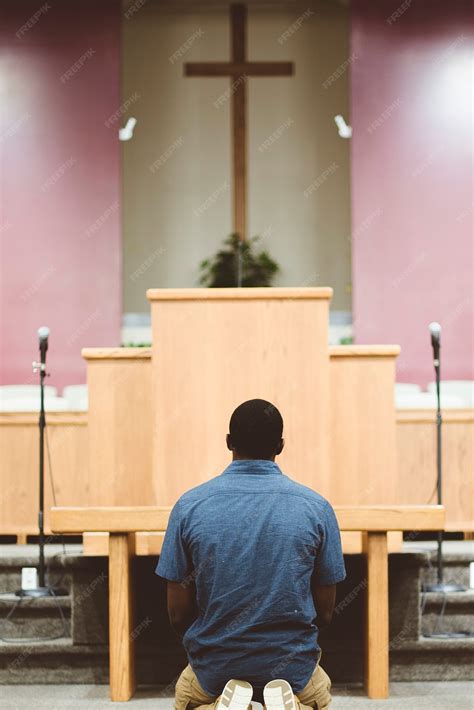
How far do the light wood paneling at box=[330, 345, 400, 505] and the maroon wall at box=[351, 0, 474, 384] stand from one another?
14.9 feet

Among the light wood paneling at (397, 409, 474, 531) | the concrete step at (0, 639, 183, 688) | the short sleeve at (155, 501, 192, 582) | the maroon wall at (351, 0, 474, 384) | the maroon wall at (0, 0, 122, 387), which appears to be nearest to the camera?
the short sleeve at (155, 501, 192, 582)

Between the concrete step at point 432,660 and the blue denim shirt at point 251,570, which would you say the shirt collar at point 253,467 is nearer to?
the blue denim shirt at point 251,570

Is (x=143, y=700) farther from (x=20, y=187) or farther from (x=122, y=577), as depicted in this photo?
(x=20, y=187)

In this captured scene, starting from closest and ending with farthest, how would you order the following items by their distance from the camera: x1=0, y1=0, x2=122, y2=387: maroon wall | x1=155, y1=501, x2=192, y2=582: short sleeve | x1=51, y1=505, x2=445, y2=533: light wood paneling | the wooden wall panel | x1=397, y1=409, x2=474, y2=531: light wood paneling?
1. x1=155, y1=501, x2=192, y2=582: short sleeve
2. x1=51, y1=505, x2=445, y2=533: light wood paneling
3. the wooden wall panel
4. x1=397, y1=409, x2=474, y2=531: light wood paneling
5. x1=0, y1=0, x2=122, y2=387: maroon wall

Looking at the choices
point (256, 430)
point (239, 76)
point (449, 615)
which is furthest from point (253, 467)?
point (239, 76)

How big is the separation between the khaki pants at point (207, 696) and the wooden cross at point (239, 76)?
7463mm

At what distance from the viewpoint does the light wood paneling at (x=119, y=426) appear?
11.9 ft

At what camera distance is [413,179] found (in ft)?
27.1

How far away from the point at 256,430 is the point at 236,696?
23.2 inches

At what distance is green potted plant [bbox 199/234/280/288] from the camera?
9094 millimetres

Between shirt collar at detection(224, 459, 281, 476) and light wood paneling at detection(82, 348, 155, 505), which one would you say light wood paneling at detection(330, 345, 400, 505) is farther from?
shirt collar at detection(224, 459, 281, 476)

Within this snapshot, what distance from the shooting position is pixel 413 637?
12.5 feet

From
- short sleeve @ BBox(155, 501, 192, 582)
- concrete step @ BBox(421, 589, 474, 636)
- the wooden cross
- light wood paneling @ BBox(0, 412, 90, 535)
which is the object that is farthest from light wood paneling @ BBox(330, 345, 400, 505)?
the wooden cross

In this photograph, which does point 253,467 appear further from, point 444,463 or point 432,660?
point 444,463
